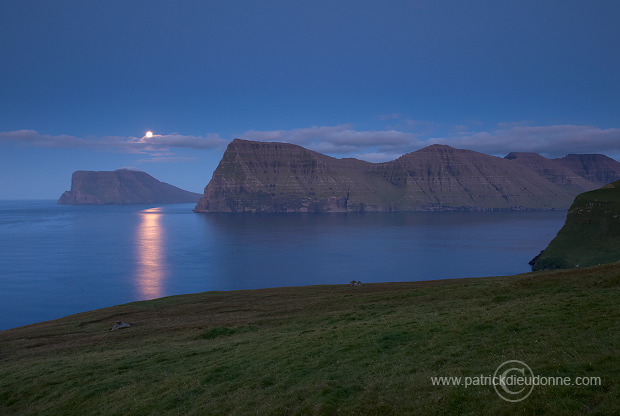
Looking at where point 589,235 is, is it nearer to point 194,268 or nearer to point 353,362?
point 353,362

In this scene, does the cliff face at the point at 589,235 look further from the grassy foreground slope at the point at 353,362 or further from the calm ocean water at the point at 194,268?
the grassy foreground slope at the point at 353,362

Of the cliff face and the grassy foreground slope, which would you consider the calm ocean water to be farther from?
the grassy foreground slope

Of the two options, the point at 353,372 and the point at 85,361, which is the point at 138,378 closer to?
the point at 85,361

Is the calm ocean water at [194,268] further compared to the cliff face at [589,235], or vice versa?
the cliff face at [589,235]

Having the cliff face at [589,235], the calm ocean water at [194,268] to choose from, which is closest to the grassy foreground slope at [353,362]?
the calm ocean water at [194,268]

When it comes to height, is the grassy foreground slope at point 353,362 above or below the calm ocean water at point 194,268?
above

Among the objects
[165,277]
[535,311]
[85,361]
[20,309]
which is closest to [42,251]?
[165,277]

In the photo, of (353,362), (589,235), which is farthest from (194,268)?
(353,362)

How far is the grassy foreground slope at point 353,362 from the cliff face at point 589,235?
90134mm

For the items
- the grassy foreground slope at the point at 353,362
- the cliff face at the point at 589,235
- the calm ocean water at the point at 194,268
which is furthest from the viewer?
the cliff face at the point at 589,235

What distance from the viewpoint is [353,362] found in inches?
807

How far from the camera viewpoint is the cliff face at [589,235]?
111750 millimetres

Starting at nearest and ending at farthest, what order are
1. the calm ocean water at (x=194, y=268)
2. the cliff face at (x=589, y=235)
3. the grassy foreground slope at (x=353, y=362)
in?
the grassy foreground slope at (x=353, y=362)
the calm ocean water at (x=194, y=268)
the cliff face at (x=589, y=235)

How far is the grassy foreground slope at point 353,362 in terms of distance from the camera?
13.9 m
